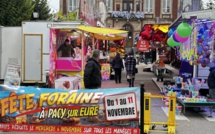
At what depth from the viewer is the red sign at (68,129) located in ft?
21.3

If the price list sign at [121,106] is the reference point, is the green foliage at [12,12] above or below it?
above

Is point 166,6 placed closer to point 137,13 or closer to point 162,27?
point 137,13

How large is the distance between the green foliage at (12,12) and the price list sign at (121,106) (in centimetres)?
2156

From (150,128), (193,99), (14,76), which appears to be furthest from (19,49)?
(150,128)

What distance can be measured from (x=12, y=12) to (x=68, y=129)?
21.9m

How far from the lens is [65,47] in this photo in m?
13.9

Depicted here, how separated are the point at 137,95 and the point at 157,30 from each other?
45.2 feet

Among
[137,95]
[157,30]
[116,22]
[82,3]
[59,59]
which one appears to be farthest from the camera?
[116,22]

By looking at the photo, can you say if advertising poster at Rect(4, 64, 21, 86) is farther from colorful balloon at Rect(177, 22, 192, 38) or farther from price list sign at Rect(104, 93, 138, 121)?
price list sign at Rect(104, 93, 138, 121)

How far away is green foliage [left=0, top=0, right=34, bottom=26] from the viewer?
26480 mm

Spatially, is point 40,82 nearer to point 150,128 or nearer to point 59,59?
point 59,59

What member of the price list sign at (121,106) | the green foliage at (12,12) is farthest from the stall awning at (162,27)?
the price list sign at (121,106)

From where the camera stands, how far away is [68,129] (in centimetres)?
670

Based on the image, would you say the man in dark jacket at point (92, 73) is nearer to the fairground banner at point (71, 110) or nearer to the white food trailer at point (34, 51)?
the fairground banner at point (71, 110)
